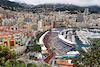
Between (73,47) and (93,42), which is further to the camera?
(73,47)

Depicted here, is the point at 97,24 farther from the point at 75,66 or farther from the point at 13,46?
the point at 75,66

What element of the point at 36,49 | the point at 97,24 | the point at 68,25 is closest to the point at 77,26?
the point at 68,25

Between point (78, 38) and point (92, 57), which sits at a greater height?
point (92, 57)

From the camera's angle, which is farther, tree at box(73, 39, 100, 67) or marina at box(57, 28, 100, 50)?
marina at box(57, 28, 100, 50)

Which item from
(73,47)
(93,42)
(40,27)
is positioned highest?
(93,42)

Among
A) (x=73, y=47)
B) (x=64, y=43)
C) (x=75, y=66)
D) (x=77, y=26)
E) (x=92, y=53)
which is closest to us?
(x=92, y=53)

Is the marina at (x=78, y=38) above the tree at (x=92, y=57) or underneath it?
underneath

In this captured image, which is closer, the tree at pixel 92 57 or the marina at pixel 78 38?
the tree at pixel 92 57

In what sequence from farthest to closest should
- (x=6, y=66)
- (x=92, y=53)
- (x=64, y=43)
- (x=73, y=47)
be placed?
(x=64, y=43) < (x=73, y=47) < (x=92, y=53) < (x=6, y=66)

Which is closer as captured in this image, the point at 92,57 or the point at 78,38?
the point at 92,57

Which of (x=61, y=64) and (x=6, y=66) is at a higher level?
(x=6, y=66)

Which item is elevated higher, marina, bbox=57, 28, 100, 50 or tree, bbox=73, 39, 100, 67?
tree, bbox=73, 39, 100, 67
